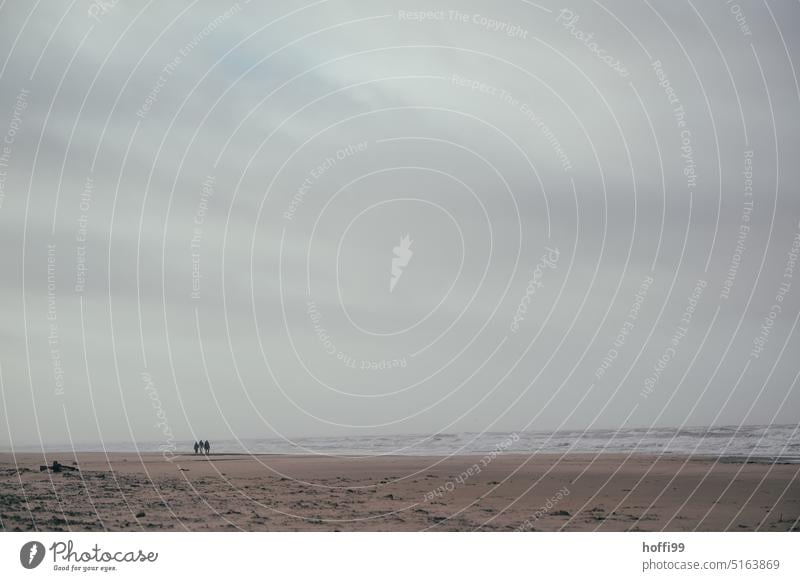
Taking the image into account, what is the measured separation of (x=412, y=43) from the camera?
1736cm

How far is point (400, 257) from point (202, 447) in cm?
687

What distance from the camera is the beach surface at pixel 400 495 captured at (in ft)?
51.4

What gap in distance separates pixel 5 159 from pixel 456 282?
767 cm

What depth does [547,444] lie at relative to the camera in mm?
24766

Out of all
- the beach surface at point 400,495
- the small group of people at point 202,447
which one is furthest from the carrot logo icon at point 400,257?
the small group of people at point 202,447

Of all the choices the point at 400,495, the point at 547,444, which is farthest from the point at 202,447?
the point at 547,444

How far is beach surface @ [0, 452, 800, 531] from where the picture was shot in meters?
15.7

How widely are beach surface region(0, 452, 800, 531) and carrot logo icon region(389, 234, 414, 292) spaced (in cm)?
355

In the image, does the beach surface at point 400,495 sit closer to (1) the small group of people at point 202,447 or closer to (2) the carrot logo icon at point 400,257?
(1) the small group of people at point 202,447
